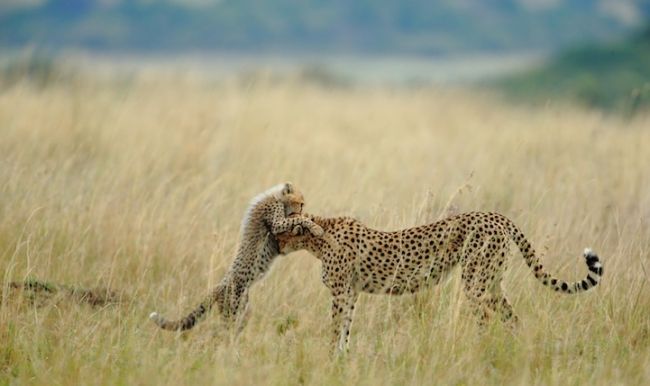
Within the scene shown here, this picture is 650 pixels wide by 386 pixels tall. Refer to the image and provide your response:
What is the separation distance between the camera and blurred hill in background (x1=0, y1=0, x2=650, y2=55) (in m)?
47.2

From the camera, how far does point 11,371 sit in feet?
13.0

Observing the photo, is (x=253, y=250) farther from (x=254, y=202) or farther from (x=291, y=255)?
(x=291, y=255)

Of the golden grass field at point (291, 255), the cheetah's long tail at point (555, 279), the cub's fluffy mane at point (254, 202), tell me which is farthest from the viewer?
the cub's fluffy mane at point (254, 202)

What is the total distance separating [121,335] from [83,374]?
19.6 inches

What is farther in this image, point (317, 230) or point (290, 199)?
point (290, 199)

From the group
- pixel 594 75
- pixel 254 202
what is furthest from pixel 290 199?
pixel 594 75

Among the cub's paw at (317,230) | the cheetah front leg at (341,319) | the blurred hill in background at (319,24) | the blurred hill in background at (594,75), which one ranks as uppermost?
the blurred hill in background at (319,24)

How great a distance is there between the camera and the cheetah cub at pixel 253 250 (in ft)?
14.8

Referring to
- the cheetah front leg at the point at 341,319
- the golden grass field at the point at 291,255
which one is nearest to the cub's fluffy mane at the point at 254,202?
the golden grass field at the point at 291,255

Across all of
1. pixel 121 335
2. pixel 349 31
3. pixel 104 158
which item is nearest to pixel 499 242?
pixel 121 335

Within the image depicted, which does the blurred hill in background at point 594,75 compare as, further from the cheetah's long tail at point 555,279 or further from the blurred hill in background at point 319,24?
the blurred hill in background at point 319,24

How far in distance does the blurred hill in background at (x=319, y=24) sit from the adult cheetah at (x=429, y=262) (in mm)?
40648

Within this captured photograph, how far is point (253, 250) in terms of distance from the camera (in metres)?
4.68

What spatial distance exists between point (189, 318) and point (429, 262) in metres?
0.99
